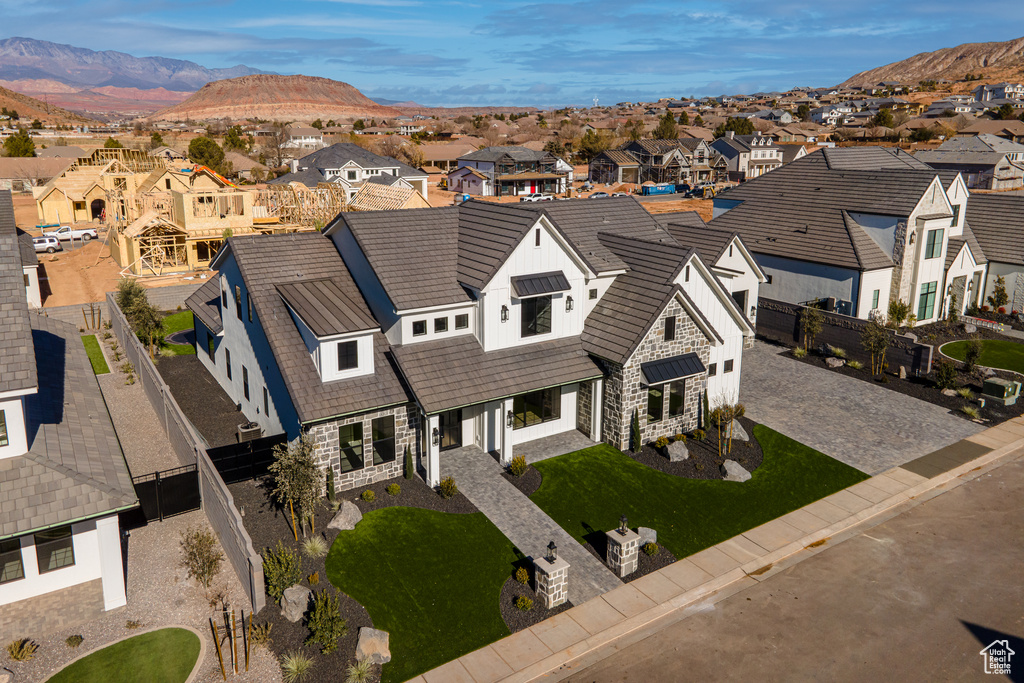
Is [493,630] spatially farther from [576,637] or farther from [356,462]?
[356,462]

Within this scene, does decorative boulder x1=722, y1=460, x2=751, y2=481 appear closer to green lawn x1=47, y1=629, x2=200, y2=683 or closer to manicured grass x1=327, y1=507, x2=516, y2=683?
manicured grass x1=327, y1=507, x2=516, y2=683

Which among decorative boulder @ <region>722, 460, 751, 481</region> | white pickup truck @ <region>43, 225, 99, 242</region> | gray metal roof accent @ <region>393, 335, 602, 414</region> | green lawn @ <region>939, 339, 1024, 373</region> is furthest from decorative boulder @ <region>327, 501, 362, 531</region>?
white pickup truck @ <region>43, 225, 99, 242</region>

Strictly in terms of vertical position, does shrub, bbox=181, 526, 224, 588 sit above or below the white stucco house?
below

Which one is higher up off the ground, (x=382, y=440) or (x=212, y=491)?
(x=382, y=440)

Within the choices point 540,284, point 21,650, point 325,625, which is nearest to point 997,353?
point 540,284

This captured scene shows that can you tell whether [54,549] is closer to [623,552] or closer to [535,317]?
[623,552]

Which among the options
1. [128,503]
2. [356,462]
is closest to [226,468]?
[356,462]
